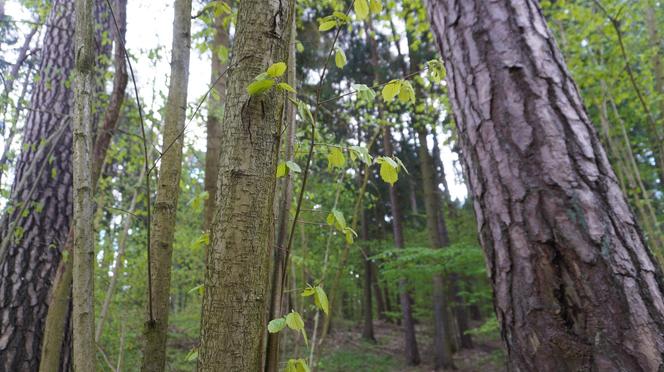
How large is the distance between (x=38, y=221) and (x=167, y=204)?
2079 millimetres

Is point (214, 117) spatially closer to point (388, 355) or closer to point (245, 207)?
point (245, 207)

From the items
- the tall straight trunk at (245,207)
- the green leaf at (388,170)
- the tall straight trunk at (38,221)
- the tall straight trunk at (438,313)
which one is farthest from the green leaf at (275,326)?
the tall straight trunk at (438,313)

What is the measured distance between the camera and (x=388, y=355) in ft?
34.4

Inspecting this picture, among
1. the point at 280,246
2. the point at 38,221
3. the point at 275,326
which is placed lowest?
the point at 275,326

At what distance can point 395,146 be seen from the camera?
12008 millimetres

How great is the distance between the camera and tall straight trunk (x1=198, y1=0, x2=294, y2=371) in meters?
0.79

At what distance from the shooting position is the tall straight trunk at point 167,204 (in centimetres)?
122

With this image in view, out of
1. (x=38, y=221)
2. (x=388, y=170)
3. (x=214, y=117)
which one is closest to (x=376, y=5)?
(x=388, y=170)

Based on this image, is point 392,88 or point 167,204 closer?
point 392,88

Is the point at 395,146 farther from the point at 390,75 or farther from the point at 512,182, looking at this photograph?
the point at 512,182

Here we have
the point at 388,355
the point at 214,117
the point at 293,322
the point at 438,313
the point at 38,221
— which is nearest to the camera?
the point at 293,322

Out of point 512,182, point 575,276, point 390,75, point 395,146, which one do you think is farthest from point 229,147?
point 395,146

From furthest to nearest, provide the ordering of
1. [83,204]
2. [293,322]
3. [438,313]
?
[438,313] < [83,204] < [293,322]

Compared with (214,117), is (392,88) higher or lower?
lower
